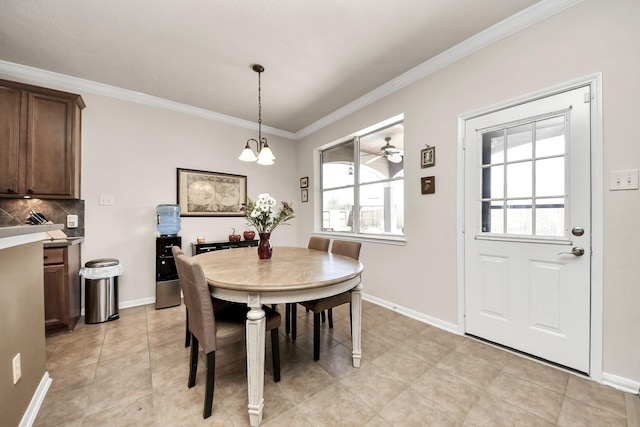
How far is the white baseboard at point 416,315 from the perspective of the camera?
2434 millimetres

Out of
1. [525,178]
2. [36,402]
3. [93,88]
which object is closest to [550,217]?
[525,178]

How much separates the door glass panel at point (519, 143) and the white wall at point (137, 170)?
3556 mm

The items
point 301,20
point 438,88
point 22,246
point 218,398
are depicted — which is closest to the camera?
point 22,246

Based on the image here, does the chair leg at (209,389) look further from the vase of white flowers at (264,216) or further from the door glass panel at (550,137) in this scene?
the door glass panel at (550,137)

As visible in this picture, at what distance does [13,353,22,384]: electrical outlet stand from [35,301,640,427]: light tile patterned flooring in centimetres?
32

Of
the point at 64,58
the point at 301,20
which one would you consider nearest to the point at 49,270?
the point at 64,58

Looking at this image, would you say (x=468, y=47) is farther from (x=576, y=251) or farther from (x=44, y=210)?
(x=44, y=210)

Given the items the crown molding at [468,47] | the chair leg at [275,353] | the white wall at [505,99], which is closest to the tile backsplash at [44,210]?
the chair leg at [275,353]

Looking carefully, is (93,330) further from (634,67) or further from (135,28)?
(634,67)

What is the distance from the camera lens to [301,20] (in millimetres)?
2012

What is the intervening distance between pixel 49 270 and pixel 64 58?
2065 mm

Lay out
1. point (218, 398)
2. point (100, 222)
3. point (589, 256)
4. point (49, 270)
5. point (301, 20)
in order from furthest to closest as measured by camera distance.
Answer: point (100, 222) → point (49, 270) → point (301, 20) → point (589, 256) → point (218, 398)

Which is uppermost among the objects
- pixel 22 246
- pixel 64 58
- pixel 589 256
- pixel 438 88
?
pixel 64 58

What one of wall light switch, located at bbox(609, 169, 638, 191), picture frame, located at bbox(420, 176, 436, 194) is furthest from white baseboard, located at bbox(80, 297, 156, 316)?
wall light switch, located at bbox(609, 169, 638, 191)
